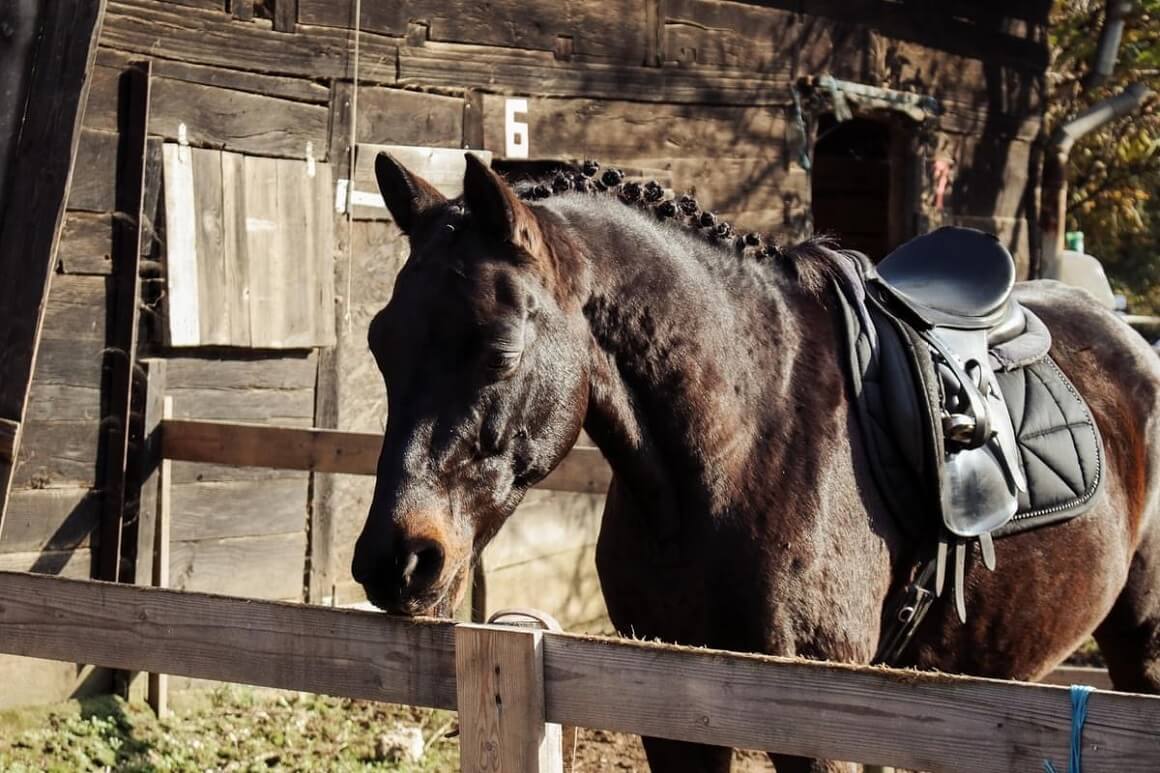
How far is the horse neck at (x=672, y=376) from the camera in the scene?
9.21 feet

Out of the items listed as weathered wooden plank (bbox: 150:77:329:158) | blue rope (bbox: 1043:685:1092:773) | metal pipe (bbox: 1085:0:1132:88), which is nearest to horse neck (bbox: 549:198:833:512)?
blue rope (bbox: 1043:685:1092:773)

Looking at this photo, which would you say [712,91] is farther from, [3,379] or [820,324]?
[820,324]

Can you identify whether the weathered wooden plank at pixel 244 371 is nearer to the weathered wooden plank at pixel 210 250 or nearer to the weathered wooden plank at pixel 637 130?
the weathered wooden plank at pixel 210 250

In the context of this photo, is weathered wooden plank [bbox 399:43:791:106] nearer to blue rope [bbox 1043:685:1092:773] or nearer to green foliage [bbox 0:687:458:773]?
green foliage [bbox 0:687:458:773]

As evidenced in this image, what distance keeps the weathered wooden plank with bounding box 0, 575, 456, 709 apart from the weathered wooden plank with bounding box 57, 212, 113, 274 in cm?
280

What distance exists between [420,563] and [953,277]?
1917 millimetres

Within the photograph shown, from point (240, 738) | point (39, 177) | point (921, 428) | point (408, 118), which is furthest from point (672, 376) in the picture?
point (408, 118)

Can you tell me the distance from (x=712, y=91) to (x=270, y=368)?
3252 mm

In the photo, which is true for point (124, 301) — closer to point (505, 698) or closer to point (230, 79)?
point (230, 79)

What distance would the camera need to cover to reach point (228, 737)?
5.50m

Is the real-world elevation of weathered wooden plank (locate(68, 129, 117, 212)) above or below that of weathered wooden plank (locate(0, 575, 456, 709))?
above

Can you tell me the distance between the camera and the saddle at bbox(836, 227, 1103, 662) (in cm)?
305

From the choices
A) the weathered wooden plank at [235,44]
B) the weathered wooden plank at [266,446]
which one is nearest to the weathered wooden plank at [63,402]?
the weathered wooden plank at [266,446]

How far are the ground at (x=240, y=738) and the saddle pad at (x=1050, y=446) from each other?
2.53m
